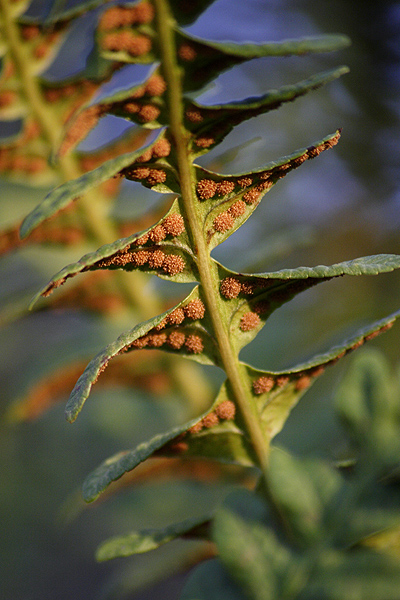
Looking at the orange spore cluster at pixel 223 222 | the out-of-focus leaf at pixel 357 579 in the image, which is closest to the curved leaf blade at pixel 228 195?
the orange spore cluster at pixel 223 222

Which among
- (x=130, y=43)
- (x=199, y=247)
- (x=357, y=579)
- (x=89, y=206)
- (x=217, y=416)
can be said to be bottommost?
(x=357, y=579)

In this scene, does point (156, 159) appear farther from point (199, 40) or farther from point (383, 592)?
point (383, 592)

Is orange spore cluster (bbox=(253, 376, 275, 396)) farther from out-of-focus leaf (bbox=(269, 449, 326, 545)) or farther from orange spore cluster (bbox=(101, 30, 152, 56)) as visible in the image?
orange spore cluster (bbox=(101, 30, 152, 56))

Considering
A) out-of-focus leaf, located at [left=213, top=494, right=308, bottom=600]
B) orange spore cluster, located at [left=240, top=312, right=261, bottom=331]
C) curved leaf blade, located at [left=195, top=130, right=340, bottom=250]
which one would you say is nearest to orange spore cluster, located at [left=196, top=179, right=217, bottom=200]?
curved leaf blade, located at [left=195, top=130, right=340, bottom=250]

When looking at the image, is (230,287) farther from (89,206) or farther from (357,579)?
(89,206)

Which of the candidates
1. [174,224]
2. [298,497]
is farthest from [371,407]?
[174,224]

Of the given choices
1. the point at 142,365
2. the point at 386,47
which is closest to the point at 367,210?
the point at 386,47
